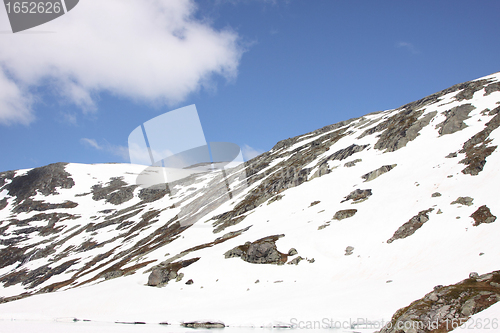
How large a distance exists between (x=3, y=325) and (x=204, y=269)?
23.3 m

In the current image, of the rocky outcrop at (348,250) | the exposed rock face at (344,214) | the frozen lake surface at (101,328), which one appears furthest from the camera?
the exposed rock face at (344,214)

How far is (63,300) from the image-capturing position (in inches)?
1516

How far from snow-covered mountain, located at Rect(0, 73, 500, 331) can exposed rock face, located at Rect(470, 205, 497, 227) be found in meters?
0.17

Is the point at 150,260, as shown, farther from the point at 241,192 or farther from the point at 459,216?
the point at 459,216

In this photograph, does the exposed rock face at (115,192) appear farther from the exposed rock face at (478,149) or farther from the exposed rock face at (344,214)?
the exposed rock face at (478,149)

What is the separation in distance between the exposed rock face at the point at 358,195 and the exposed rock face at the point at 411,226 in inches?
469

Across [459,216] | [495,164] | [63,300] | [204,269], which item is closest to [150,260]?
[63,300]

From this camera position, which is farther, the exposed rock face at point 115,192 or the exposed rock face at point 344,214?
the exposed rock face at point 115,192

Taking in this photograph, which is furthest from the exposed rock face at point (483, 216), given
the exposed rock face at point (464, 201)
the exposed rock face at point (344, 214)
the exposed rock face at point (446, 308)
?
the exposed rock face at point (446, 308)

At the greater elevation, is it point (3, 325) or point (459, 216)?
point (3, 325)

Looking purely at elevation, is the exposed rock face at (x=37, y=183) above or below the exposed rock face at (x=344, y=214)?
above

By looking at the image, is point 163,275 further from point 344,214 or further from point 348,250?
point 344,214

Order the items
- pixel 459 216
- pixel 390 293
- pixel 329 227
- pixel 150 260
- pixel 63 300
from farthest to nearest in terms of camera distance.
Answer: pixel 150 260 < pixel 329 227 < pixel 63 300 < pixel 459 216 < pixel 390 293

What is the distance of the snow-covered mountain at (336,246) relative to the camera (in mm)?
24731
